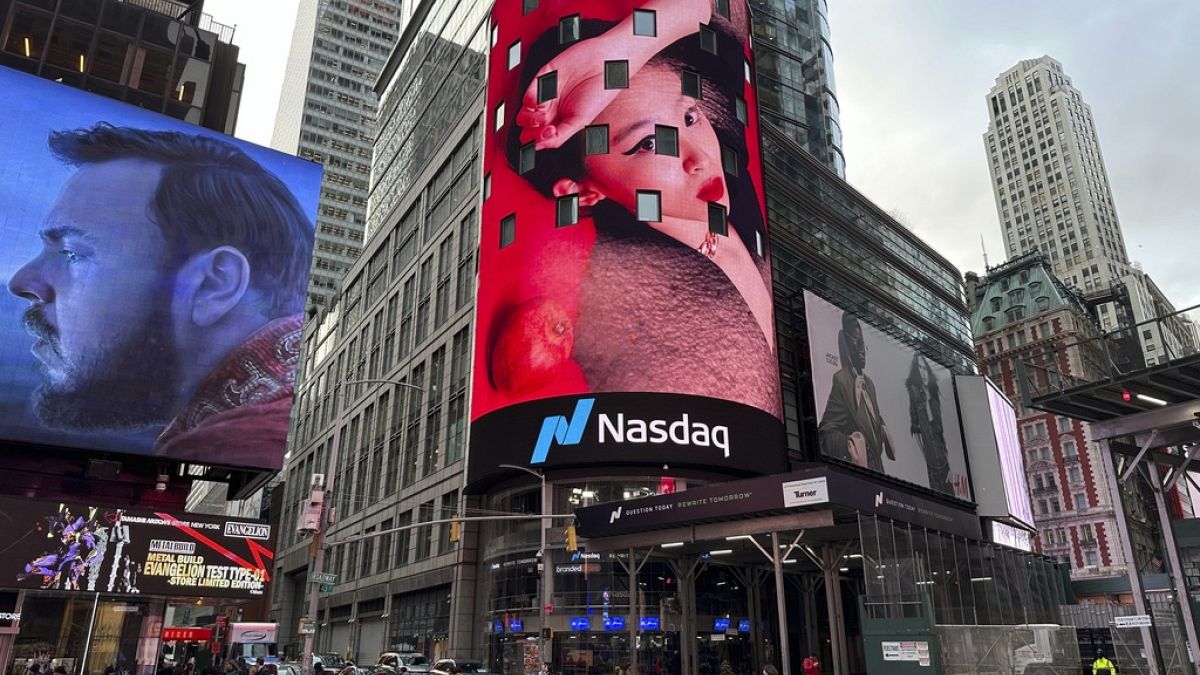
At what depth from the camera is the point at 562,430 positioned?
46.5 meters

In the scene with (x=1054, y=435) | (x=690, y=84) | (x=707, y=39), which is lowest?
(x=1054, y=435)

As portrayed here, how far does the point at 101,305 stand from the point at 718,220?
1386 inches

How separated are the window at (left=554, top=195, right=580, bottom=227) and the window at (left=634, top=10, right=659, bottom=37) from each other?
13000 millimetres

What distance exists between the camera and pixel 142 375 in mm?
41594

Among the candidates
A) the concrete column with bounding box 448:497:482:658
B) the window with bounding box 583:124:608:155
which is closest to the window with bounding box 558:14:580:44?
the window with bounding box 583:124:608:155

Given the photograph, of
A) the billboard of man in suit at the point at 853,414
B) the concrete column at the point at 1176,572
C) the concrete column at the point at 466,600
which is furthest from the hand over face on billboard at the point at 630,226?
the concrete column at the point at 1176,572

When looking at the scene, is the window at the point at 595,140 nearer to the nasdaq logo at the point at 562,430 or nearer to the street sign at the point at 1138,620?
the nasdaq logo at the point at 562,430

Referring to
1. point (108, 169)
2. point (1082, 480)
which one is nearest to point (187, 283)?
point (108, 169)

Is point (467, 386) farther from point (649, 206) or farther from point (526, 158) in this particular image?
point (649, 206)

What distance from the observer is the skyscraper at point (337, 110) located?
6447 inches

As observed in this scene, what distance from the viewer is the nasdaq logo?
46219 mm

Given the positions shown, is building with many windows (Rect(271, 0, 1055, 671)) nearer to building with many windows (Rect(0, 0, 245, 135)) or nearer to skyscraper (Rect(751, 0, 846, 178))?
skyscraper (Rect(751, 0, 846, 178))

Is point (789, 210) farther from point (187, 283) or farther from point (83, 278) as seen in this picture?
point (83, 278)

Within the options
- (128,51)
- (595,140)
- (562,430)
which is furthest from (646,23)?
(128,51)
